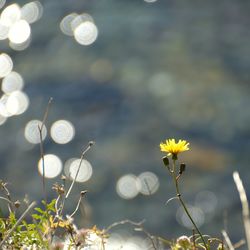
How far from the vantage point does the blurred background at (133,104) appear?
7.35 meters

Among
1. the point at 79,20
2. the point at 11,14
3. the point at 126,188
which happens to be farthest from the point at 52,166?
the point at 11,14

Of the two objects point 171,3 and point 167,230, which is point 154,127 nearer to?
point 167,230

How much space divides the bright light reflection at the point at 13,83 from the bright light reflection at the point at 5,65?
0.46 ft

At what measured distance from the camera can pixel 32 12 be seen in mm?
10477

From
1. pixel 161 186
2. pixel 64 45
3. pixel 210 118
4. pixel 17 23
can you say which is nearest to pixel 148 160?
pixel 161 186

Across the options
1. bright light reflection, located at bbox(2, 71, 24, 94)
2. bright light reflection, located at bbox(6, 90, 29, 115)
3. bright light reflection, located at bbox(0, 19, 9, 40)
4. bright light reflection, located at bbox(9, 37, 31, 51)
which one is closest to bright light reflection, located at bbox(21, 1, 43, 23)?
bright light reflection, located at bbox(0, 19, 9, 40)

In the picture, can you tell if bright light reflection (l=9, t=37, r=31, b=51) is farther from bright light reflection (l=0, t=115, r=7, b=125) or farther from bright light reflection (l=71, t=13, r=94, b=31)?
bright light reflection (l=0, t=115, r=7, b=125)

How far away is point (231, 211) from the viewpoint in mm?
7004

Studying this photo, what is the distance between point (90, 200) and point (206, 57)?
2659 mm

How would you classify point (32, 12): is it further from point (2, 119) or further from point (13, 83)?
point (2, 119)

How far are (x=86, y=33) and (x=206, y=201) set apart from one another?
11.9 feet

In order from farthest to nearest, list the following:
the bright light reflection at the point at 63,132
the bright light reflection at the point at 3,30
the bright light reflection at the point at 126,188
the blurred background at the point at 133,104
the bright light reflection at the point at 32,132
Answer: the bright light reflection at the point at 3,30 < the bright light reflection at the point at 32,132 < the bright light reflection at the point at 63,132 < the bright light reflection at the point at 126,188 < the blurred background at the point at 133,104

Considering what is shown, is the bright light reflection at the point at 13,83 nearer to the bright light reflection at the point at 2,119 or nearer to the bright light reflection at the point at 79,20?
the bright light reflection at the point at 2,119

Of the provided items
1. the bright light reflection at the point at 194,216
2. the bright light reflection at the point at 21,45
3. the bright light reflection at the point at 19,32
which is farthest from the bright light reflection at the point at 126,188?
the bright light reflection at the point at 19,32
